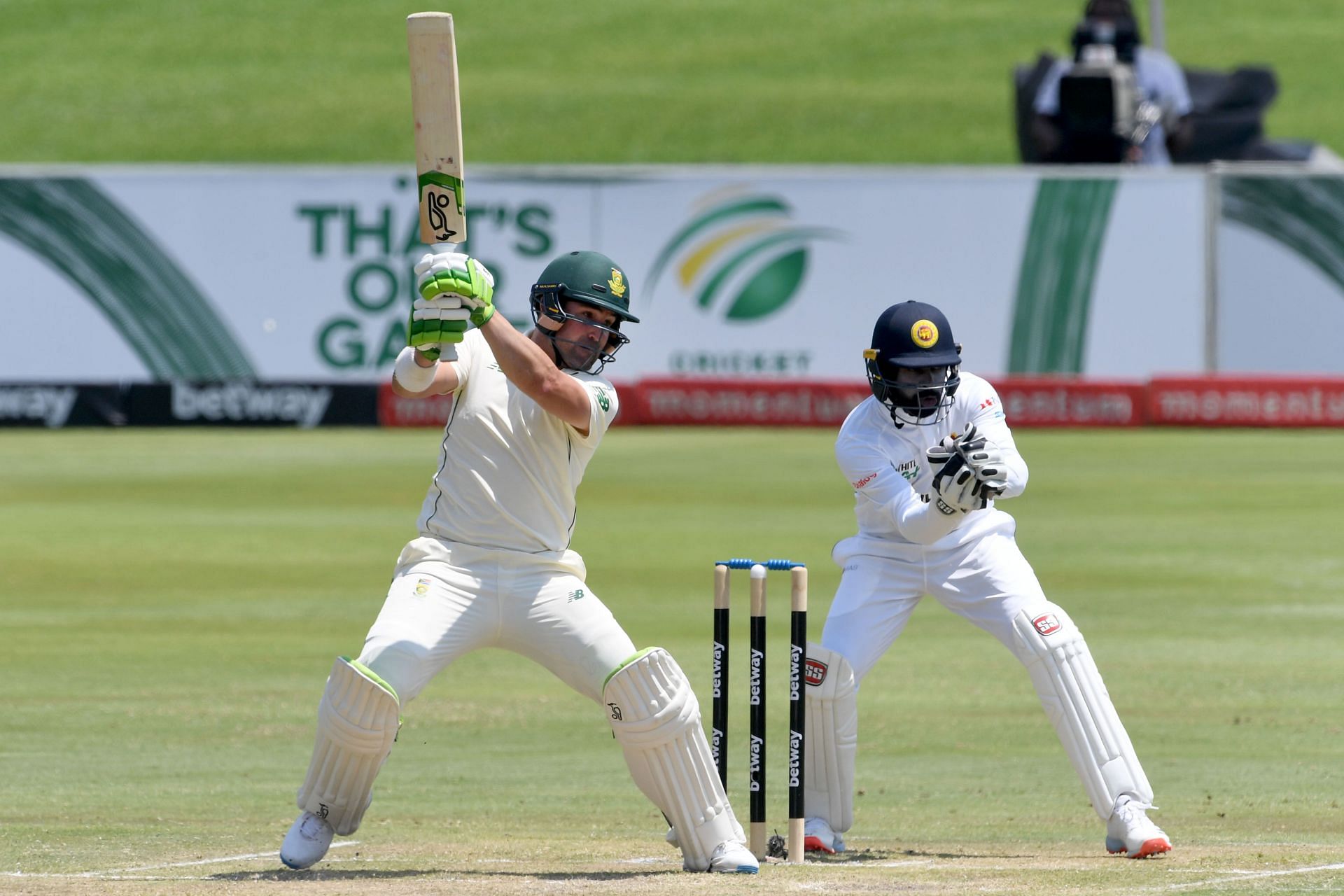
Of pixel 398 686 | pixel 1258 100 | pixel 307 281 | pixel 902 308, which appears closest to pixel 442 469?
pixel 398 686

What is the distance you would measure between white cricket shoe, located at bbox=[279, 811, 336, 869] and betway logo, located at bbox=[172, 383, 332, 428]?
1705 cm

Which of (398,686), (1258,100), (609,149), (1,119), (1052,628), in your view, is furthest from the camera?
(1,119)

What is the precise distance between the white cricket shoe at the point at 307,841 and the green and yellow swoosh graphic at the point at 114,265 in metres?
17.2

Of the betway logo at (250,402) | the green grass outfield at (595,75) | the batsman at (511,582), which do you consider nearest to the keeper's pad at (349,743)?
the batsman at (511,582)

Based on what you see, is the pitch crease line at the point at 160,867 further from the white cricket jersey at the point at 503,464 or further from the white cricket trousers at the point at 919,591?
the white cricket trousers at the point at 919,591

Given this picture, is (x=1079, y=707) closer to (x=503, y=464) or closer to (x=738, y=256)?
(x=503, y=464)

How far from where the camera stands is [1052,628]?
24.5ft

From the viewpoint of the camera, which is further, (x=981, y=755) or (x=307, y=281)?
(x=307, y=281)

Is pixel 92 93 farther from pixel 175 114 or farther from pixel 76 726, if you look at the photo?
pixel 76 726

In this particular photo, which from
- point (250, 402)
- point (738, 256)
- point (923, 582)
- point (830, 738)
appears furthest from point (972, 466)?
point (250, 402)

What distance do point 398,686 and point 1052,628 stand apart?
229cm

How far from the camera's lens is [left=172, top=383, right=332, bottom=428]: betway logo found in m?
23.7

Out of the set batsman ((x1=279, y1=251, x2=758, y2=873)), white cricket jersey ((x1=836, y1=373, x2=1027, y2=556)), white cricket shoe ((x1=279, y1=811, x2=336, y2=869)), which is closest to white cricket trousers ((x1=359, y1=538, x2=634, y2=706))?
batsman ((x1=279, y1=251, x2=758, y2=873))

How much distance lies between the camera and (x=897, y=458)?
7656 mm
